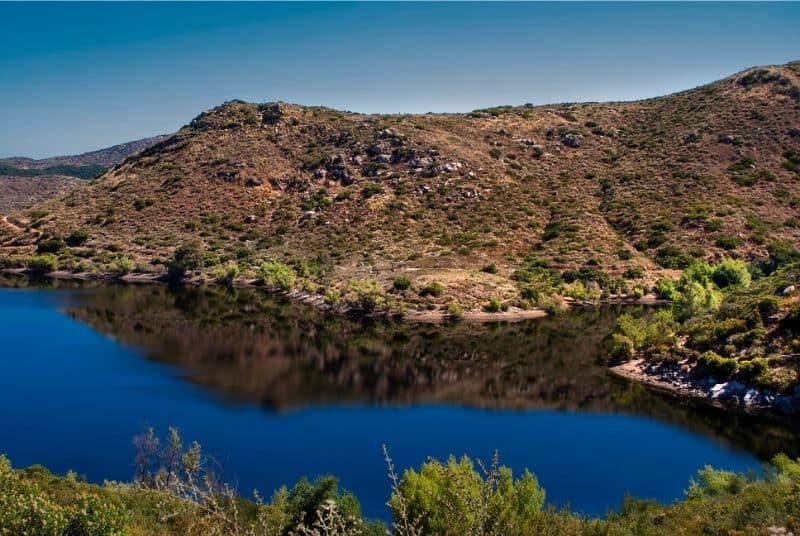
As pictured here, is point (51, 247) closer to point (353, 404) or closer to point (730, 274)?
point (353, 404)

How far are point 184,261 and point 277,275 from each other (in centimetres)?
1855

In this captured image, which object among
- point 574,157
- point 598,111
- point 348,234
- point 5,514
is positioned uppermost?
point 598,111

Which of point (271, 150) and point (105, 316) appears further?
point (271, 150)

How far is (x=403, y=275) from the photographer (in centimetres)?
8875

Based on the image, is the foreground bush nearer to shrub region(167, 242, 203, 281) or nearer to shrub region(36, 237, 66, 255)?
shrub region(167, 242, 203, 281)

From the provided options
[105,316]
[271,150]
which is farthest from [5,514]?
[271,150]

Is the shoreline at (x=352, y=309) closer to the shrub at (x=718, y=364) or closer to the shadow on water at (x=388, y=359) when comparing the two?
the shadow on water at (x=388, y=359)

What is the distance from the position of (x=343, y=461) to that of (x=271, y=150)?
111 metres

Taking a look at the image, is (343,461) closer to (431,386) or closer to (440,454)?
(440,454)

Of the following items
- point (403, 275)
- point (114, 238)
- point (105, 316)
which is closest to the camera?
point (105, 316)

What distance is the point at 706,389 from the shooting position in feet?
160

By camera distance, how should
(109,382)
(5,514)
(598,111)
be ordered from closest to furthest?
1. (5,514)
2. (109,382)
3. (598,111)

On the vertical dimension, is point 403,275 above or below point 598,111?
below

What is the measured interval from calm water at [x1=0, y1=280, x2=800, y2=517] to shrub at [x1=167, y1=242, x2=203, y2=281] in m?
27.2
